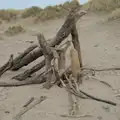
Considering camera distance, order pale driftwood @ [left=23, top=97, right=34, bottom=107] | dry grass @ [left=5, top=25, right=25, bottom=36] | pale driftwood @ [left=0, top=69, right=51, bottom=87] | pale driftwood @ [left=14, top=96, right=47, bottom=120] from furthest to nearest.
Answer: dry grass @ [left=5, top=25, right=25, bottom=36] → pale driftwood @ [left=0, top=69, right=51, bottom=87] → pale driftwood @ [left=23, top=97, right=34, bottom=107] → pale driftwood @ [left=14, top=96, right=47, bottom=120]

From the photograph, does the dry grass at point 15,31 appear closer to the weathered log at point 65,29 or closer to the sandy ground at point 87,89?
the sandy ground at point 87,89

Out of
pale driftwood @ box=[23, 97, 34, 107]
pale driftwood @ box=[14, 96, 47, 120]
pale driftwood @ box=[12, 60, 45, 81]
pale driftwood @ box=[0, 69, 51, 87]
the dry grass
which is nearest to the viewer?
pale driftwood @ box=[14, 96, 47, 120]

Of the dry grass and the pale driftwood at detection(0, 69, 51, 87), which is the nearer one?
the pale driftwood at detection(0, 69, 51, 87)

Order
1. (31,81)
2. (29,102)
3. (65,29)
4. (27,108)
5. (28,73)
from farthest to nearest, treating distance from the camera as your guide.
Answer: (28,73)
(31,81)
(65,29)
(29,102)
(27,108)

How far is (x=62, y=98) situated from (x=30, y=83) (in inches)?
41.5

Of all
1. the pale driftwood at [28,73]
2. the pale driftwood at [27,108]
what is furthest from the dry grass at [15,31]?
the pale driftwood at [27,108]

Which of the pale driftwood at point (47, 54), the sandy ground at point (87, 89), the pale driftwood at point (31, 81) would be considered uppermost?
the pale driftwood at point (47, 54)

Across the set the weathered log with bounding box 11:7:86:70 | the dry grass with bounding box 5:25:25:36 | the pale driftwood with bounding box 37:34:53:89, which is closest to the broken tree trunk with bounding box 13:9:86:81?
the weathered log with bounding box 11:7:86:70

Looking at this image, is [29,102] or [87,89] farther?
[87,89]

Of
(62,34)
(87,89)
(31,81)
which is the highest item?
(62,34)

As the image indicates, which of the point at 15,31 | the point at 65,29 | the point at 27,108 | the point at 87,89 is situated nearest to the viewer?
the point at 27,108

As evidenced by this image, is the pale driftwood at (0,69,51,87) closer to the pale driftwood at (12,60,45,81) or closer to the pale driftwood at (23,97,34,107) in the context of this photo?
the pale driftwood at (12,60,45,81)

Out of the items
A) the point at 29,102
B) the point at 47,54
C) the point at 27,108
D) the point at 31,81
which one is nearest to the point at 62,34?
the point at 47,54

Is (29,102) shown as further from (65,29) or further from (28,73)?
(65,29)
